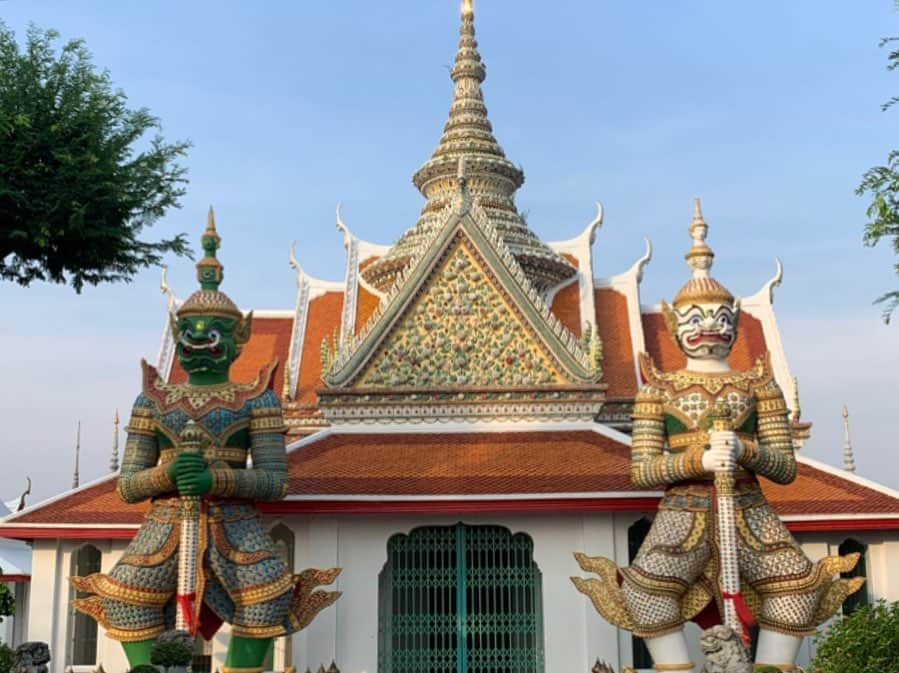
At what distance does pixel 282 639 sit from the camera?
1077 cm

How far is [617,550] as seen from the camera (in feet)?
34.0

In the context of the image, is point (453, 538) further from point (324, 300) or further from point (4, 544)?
point (4, 544)

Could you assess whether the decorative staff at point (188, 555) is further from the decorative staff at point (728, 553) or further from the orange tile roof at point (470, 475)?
the decorative staff at point (728, 553)

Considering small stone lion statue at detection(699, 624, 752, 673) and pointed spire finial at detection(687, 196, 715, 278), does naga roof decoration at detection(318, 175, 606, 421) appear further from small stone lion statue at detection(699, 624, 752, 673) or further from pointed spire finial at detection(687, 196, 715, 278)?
small stone lion statue at detection(699, 624, 752, 673)

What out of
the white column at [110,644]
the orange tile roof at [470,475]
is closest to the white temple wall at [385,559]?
the orange tile roof at [470,475]

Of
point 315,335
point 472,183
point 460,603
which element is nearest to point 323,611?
point 460,603

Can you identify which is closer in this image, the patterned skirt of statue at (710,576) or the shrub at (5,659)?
the shrub at (5,659)

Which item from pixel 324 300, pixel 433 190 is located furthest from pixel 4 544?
pixel 433 190

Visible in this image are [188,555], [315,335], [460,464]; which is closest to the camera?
[188,555]

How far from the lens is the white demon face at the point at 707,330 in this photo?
8789 millimetres

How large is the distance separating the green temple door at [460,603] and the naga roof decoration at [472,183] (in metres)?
4.72

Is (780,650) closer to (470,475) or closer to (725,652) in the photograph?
(725,652)

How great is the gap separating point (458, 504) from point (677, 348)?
5.69 m

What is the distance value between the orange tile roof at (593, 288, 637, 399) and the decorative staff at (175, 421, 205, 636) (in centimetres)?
610
